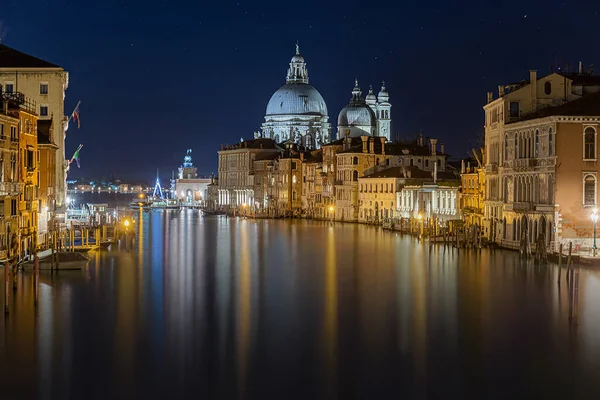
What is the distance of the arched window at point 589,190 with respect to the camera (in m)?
29.6

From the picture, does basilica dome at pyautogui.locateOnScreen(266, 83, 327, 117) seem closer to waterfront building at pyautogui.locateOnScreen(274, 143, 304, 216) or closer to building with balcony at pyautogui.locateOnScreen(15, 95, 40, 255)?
waterfront building at pyautogui.locateOnScreen(274, 143, 304, 216)

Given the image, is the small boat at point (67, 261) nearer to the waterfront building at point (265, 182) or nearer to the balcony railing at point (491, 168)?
the balcony railing at point (491, 168)

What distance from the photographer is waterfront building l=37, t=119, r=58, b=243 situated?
3369 centimetres

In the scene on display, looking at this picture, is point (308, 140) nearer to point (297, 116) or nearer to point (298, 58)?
point (297, 116)

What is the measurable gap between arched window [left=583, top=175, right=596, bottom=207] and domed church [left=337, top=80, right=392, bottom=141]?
2181 inches

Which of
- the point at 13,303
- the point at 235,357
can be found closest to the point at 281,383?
the point at 235,357

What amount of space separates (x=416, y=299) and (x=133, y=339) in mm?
7609

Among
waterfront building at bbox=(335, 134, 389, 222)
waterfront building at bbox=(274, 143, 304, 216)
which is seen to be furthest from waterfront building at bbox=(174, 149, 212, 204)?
waterfront building at bbox=(335, 134, 389, 222)

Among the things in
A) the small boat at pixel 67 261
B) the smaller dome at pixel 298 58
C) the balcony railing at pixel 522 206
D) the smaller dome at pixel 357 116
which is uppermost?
the smaller dome at pixel 298 58

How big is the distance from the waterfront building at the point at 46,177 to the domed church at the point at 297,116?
6299 cm

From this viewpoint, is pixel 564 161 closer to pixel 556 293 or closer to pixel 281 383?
pixel 556 293

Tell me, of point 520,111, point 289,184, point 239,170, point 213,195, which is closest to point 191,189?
point 213,195

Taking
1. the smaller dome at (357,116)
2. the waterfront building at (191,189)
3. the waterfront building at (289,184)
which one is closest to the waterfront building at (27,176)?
the waterfront building at (289,184)

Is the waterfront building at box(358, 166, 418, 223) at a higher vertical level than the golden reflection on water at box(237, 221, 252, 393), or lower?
higher
